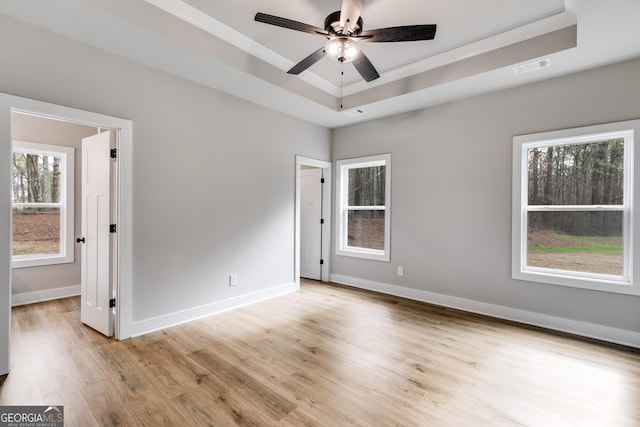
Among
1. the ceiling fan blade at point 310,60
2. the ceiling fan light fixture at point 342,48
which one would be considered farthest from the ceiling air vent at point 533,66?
the ceiling fan blade at point 310,60

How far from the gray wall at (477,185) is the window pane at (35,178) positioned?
460 cm

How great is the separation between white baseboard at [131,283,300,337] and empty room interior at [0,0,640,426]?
0.08ft

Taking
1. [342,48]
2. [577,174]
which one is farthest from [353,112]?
[577,174]

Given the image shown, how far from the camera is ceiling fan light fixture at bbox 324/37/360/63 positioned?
2335mm

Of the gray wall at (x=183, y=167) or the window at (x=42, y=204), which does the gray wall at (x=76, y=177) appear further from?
the gray wall at (x=183, y=167)

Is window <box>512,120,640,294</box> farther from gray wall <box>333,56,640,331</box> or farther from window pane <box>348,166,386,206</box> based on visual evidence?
window pane <box>348,166,386,206</box>

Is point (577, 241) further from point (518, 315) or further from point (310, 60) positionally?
point (310, 60)

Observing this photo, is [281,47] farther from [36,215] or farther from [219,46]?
[36,215]

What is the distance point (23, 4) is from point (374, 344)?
3927 mm

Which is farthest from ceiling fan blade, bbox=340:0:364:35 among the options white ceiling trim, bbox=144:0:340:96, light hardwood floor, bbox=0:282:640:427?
light hardwood floor, bbox=0:282:640:427

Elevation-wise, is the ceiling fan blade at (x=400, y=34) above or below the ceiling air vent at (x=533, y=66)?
below

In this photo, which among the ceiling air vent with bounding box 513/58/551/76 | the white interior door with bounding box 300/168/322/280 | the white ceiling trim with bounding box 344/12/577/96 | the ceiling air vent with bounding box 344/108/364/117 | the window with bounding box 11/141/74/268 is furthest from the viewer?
the white interior door with bounding box 300/168/322/280

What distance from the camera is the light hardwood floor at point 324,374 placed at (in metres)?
1.90

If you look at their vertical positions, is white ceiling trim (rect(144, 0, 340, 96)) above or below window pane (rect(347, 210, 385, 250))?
above
